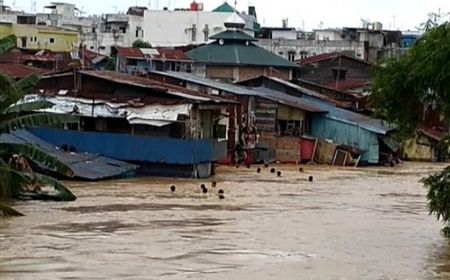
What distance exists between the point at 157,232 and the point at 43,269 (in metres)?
4.85

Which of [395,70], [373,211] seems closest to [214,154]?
[373,211]


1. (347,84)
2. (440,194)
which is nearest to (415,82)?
(440,194)

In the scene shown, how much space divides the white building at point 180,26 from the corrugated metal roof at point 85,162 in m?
Result: 43.0

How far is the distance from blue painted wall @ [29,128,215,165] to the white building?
4187 centimetres

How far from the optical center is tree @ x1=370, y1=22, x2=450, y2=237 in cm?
1669

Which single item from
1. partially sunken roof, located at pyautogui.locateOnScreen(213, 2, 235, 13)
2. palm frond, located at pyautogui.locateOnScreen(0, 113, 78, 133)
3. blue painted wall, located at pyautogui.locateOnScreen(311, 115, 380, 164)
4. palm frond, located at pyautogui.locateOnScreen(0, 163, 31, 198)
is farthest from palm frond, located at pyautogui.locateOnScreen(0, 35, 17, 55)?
partially sunken roof, located at pyautogui.locateOnScreen(213, 2, 235, 13)

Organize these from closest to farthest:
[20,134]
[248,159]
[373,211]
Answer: [373,211] → [20,134] → [248,159]

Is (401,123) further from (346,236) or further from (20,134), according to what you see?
(20,134)

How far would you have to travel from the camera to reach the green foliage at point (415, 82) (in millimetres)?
16641

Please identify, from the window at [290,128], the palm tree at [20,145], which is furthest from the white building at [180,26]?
the palm tree at [20,145]

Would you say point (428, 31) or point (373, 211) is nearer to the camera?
point (428, 31)

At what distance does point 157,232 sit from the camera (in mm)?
19328

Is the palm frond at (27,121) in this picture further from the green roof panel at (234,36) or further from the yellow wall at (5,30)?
the yellow wall at (5,30)

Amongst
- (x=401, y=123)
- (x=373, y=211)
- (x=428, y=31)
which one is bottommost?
(x=373, y=211)
